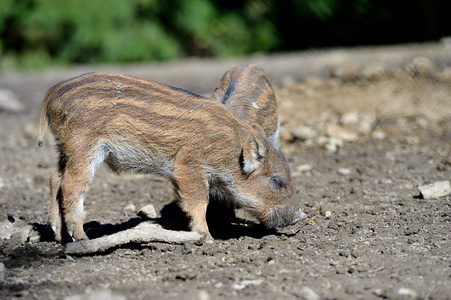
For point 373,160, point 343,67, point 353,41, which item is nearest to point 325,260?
point 373,160

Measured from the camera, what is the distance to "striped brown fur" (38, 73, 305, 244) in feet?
13.2

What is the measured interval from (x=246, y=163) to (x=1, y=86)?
22.8 feet

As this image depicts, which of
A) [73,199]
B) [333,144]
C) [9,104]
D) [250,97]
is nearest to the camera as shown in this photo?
[73,199]

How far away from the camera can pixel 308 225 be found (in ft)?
14.5

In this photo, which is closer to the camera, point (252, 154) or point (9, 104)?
point (252, 154)

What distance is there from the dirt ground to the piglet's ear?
0.49m

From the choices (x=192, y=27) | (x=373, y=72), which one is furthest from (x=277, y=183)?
(x=192, y=27)

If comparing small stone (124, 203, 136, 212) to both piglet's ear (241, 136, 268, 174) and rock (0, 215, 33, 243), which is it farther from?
piglet's ear (241, 136, 268, 174)

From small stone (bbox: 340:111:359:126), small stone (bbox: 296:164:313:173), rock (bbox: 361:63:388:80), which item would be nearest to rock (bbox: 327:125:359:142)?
small stone (bbox: 340:111:359:126)

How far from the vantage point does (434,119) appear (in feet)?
24.7

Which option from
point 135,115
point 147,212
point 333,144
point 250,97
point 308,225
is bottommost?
point 333,144

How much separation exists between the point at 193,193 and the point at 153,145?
425 mm

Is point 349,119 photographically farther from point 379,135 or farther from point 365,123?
point 379,135

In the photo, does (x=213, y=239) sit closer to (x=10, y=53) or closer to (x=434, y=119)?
(x=434, y=119)
